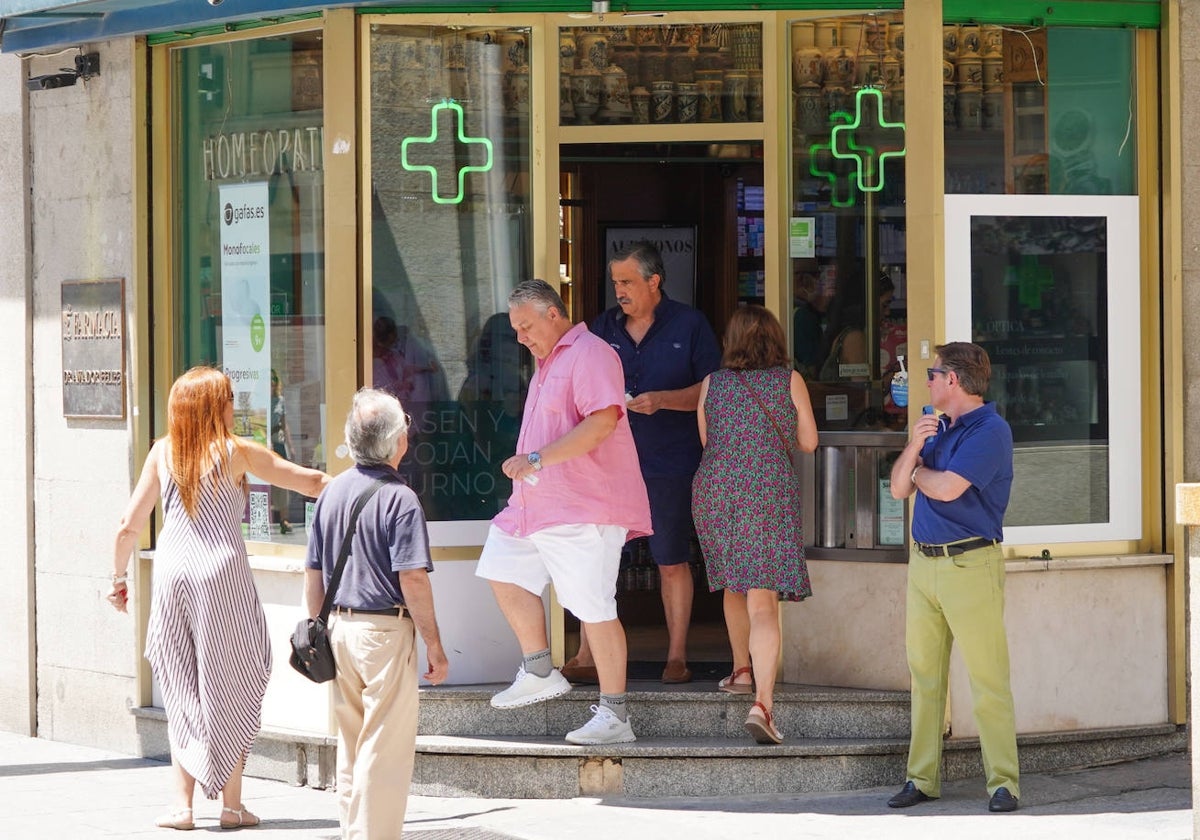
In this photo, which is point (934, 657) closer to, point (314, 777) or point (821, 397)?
point (821, 397)

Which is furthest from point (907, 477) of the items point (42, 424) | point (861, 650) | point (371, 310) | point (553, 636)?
point (42, 424)

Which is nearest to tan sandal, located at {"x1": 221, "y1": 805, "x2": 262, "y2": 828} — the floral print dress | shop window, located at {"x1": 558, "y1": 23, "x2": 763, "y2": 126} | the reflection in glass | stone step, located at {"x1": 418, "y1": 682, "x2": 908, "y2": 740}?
stone step, located at {"x1": 418, "y1": 682, "x2": 908, "y2": 740}

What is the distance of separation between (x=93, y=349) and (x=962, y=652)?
4397 mm

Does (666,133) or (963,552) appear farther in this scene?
(666,133)

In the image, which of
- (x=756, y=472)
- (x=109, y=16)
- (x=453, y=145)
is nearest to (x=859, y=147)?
(x=756, y=472)

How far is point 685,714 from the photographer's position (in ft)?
23.8

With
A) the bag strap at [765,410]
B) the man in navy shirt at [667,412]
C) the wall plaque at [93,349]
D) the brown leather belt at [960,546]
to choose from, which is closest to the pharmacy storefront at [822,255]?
the man in navy shirt at [667,412]

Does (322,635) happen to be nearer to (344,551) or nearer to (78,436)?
(344,551)

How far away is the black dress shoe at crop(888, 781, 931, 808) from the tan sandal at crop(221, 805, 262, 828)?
8.01ft

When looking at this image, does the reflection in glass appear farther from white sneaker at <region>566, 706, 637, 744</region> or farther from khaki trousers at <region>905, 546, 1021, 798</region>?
white sneaker at <region>566, 706, 637, 744</region>

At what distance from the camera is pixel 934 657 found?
668cm

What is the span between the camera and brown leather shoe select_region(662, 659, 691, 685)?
7.64 meters

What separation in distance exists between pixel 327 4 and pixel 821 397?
2706 millimetres

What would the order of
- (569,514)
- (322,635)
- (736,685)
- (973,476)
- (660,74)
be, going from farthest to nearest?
(660,74)
(736,685)
(569,514)
(973,476)
(322,635)
